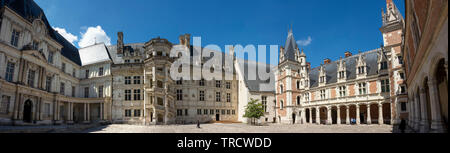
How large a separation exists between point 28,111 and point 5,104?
11.9 ft

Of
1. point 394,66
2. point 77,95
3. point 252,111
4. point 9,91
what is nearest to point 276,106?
point 252,111

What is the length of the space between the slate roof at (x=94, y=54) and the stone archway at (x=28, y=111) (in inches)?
432

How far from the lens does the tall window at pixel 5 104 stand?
19003 mm

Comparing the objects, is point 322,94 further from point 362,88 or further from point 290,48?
point 290,48

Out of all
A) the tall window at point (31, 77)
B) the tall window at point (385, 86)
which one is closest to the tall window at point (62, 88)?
the tall window at point (31, 77)

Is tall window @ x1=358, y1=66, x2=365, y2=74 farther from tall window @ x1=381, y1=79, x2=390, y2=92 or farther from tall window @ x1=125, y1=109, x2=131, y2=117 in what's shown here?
tall window @ x1=125, y1=109, x2=131, y2=117

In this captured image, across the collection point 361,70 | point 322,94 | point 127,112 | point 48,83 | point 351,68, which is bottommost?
point 127,112

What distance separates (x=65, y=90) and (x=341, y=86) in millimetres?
36543

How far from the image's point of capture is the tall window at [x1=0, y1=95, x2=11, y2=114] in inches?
748

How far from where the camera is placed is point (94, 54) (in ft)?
111

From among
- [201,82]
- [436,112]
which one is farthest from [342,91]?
[436,112]

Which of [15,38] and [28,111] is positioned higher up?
[15,38]

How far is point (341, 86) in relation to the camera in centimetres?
3222

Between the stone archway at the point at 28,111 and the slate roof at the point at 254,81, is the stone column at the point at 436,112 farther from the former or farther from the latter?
the stone archway at the point at 28,111
